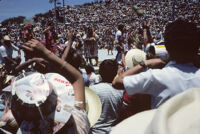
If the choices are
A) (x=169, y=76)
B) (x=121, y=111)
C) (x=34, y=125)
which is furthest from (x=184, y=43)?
(x=121, y=111)

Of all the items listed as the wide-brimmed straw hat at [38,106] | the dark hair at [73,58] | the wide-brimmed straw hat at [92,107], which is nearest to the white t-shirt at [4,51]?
the dark hair at [73,58]

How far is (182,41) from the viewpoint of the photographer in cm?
148

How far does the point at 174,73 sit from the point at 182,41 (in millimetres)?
263

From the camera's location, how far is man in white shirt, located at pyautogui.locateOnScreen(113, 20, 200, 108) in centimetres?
144

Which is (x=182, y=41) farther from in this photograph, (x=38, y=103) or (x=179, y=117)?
(x=38, y=103)

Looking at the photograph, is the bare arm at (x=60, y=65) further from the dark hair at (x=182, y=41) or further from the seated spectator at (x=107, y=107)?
the seated spectator at (x=107, y=107)

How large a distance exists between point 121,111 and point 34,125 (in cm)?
174

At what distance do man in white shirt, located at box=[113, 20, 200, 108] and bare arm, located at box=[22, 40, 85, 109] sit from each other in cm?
39

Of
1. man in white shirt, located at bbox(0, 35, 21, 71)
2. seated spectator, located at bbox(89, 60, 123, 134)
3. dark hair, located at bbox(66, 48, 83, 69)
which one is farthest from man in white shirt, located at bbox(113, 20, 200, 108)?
man in white shirt, located at bbox(0, 35, 21, 71)

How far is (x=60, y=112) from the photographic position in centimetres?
109

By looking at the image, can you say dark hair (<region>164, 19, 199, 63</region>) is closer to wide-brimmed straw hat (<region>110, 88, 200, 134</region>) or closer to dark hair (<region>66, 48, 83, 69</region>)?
wide-brimmed straw hat (<region>110, 88, 200, 134</region>)

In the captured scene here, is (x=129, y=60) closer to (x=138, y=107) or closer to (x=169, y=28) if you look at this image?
(x=138, y=107)

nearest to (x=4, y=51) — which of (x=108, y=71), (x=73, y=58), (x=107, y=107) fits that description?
(x=73, y=58)

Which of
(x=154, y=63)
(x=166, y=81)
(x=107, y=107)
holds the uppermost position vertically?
(x=154, y=63)
